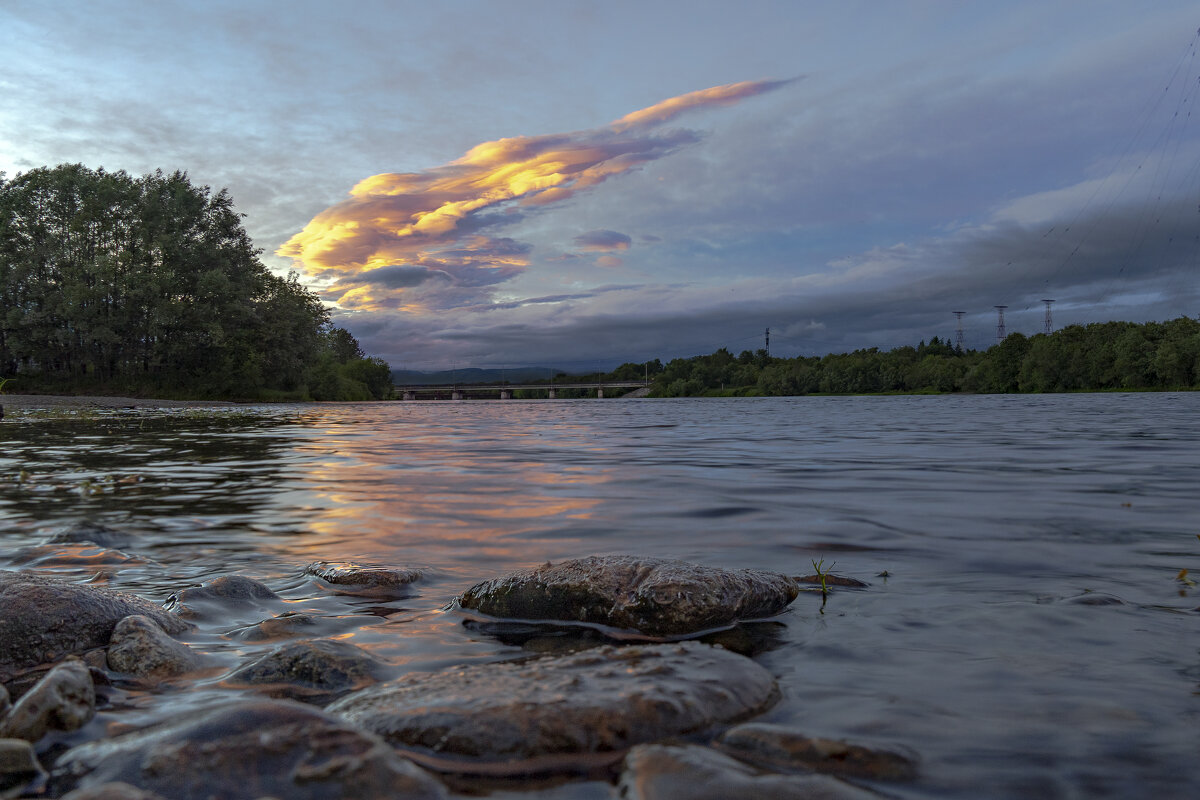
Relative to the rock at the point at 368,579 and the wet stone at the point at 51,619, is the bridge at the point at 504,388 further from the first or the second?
the wet stone at the point at 51,619

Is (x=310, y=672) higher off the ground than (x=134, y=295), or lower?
lower

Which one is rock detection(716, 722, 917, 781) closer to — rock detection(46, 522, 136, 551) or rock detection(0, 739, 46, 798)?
rock detection(0, 739, 46, 798)

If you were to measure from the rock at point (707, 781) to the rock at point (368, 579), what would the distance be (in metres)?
2.83

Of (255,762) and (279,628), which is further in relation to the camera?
(279,628)

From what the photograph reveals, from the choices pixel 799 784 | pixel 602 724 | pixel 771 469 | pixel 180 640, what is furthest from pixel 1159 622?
pixel 771 469

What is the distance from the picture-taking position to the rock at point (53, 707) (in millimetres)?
2400

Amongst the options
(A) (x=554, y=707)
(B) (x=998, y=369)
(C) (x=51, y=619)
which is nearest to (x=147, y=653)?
(C) (x=51, y=619)

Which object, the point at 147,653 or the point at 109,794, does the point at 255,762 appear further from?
the point at 147,653

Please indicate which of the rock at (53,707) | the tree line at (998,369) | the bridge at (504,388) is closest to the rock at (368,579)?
the rock at (53,707)

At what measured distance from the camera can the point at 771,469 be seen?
12.1 meters

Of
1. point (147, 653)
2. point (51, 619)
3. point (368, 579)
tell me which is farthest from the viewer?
point (368, 579)

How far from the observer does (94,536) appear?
633cm

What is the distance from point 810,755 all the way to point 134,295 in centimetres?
6115

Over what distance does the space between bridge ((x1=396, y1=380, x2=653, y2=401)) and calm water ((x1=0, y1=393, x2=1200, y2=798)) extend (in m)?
134
